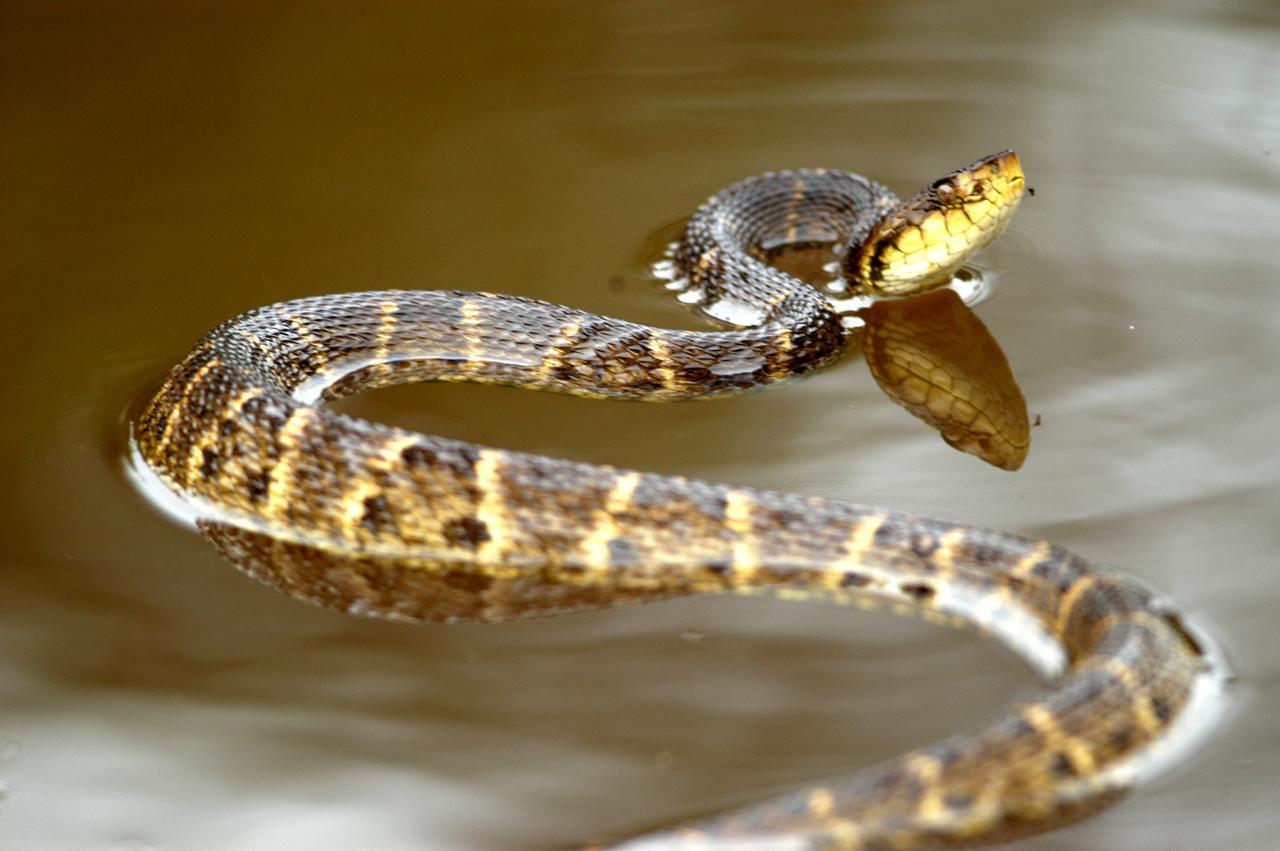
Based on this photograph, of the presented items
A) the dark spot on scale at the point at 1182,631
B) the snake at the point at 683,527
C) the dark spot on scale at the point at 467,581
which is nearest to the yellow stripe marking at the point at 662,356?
the snake at the point at 683,527

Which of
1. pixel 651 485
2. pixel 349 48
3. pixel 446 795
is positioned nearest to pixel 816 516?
pixel 651 485

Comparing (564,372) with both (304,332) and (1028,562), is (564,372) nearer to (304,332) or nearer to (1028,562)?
(304,332)

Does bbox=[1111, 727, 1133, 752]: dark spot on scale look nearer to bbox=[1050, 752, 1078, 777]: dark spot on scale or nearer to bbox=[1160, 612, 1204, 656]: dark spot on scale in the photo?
bbox=[1050, 752, 1078, 777]: dark spot on scale

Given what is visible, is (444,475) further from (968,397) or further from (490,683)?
(968,397)

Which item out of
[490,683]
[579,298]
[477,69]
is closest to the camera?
[490,683]

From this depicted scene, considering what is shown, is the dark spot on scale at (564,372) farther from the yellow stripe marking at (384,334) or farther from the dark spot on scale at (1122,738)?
the dark spot on scale at (1122,738)

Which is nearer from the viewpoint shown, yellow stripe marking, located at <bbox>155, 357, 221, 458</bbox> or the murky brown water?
the murky brown water

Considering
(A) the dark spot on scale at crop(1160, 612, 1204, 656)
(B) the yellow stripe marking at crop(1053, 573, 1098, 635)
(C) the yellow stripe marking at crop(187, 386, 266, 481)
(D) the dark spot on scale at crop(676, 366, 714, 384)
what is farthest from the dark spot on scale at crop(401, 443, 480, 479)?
(A) the dark spot on scale at crop(1160, 612, 1204, 656)
